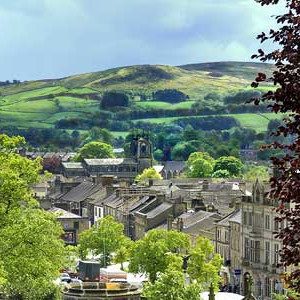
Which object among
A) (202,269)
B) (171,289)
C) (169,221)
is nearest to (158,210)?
(169,221)

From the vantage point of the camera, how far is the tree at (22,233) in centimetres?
4334

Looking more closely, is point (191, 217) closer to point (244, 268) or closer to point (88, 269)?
point (244, 268)

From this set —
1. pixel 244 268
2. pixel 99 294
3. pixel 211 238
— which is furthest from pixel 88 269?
pixel 211 238

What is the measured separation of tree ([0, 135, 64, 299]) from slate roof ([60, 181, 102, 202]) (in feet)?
336

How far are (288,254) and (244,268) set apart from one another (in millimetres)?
63953

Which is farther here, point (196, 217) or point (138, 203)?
point (138, 203)

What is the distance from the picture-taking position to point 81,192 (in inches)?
6107

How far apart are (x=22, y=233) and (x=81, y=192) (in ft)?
366

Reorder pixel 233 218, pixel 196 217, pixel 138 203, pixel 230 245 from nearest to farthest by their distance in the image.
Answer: pixel 230 245 < pixel 233 218 < pixel 196 217 < pixel 138 203

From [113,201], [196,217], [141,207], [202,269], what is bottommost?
[113,201]

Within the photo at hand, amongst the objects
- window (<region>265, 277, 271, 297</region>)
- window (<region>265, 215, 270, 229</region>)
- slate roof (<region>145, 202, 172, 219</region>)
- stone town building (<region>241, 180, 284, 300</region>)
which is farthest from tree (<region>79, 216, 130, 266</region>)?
window (<region>265, 277, 271, 297</region>)

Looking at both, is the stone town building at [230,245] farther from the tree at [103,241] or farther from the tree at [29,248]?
the tree at [29,248]

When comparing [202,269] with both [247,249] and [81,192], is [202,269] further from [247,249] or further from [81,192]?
[81,192]

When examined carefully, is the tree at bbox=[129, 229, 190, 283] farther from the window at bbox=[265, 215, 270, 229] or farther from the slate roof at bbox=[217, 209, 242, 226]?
the slate roof at bbox=[217, 209, 242, 226]
